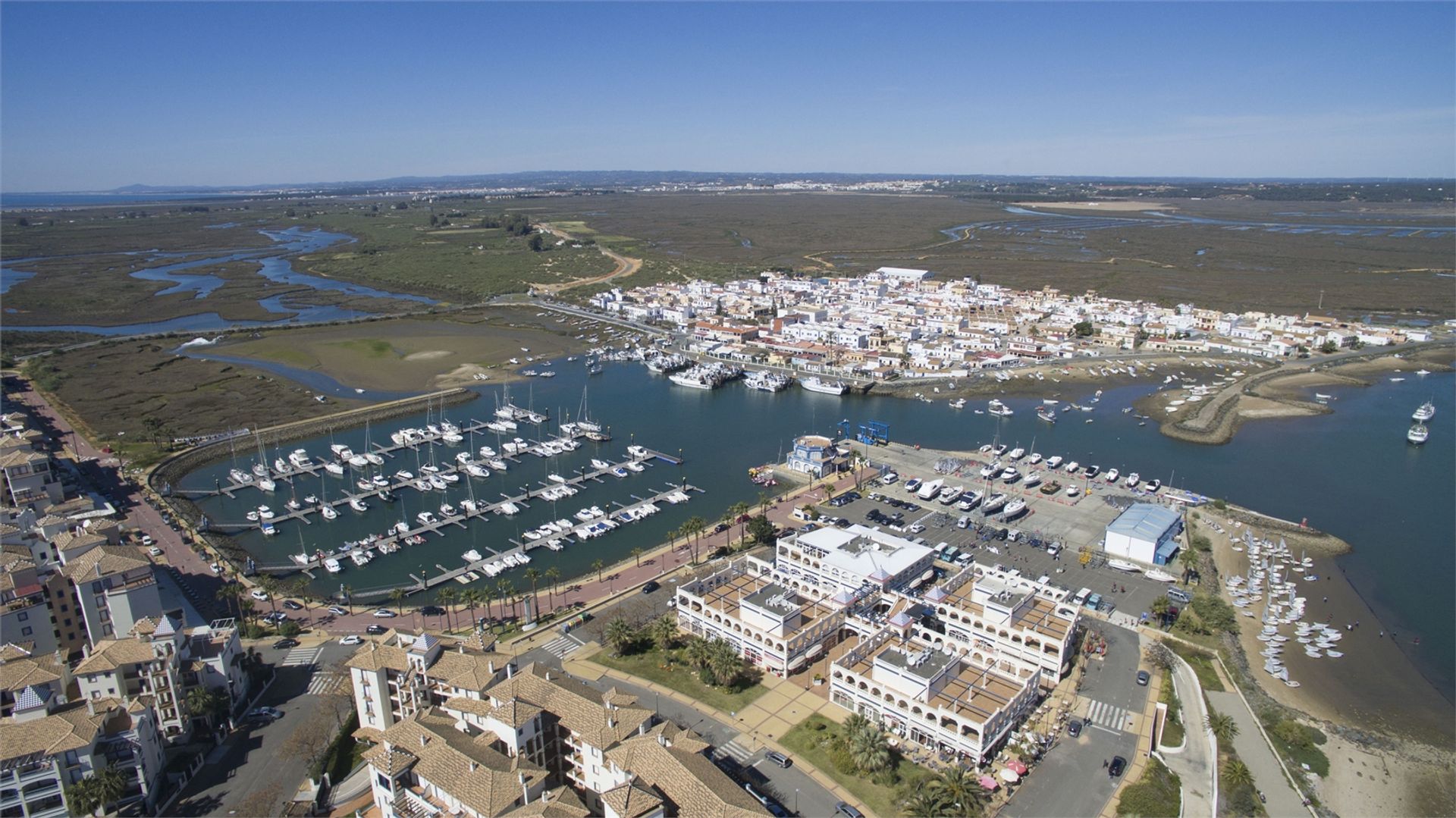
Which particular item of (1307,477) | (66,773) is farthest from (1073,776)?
(1307,477)

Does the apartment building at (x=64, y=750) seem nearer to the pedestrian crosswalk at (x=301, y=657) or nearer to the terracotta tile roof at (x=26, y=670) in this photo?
the terracotta tile roof at (x=26, y=670)

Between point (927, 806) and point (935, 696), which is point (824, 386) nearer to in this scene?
point (935, 696)

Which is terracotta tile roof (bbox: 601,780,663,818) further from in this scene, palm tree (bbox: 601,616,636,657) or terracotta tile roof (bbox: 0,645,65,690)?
terracotta tile roof (bbox: 0,645,65,690)

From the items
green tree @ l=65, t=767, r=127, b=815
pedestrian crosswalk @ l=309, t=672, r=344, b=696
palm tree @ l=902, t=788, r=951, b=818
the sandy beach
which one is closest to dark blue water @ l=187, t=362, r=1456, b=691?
the sandy beach

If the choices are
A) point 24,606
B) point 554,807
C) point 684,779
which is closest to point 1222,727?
point 684,779

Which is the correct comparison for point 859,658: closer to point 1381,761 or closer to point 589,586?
point 589,586

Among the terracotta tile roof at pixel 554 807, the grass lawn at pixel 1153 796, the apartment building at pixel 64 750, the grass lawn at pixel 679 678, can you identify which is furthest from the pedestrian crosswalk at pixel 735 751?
the apartment building at pixel 64 750
